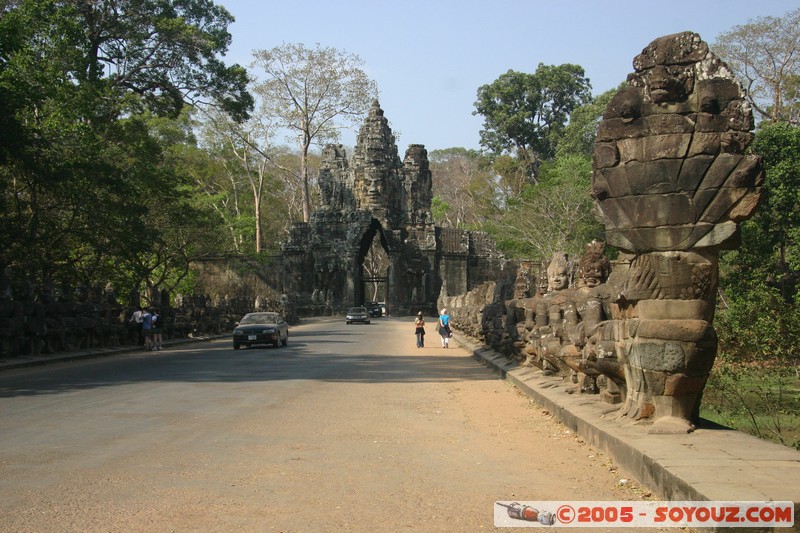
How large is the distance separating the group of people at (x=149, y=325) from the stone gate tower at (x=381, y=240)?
3731 centimetres

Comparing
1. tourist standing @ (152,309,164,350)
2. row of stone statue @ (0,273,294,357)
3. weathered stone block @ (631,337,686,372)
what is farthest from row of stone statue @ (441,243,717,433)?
tourist standing @ (152,309,164,350)

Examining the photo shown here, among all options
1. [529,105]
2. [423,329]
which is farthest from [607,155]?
[529,105]

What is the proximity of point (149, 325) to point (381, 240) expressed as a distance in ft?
145

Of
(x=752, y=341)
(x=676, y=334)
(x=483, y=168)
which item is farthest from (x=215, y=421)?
(x=483, y=168)

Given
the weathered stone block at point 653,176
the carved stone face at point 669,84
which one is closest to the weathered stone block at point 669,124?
the carved stone face at point 669,84

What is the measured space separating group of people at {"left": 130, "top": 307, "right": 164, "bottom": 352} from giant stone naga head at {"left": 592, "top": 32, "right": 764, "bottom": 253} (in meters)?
22.1

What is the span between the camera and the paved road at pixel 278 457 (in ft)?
19.0

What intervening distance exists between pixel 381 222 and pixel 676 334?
63.8 meters

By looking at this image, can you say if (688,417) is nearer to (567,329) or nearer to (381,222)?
(567,329)

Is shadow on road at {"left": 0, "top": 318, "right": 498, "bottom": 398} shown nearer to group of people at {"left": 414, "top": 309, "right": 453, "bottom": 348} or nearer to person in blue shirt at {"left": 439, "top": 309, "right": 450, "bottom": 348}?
group of people at {"left": 414, "top": 309, "right": 453, "bottom": 348}

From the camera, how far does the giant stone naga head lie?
7629mm

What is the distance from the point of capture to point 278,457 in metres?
7.95

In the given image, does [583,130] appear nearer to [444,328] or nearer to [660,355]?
[444,328]

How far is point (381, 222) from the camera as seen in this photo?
233ft
